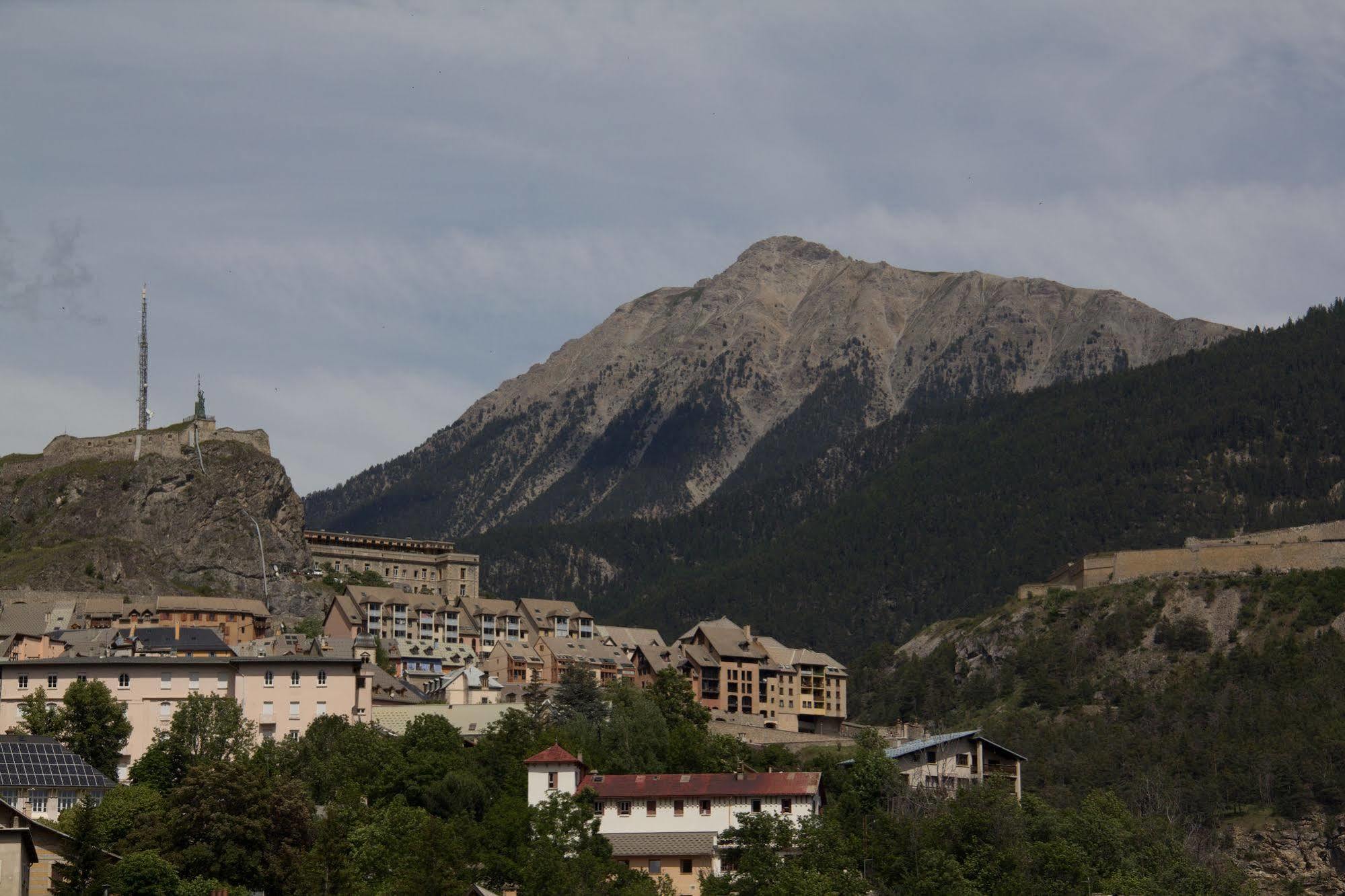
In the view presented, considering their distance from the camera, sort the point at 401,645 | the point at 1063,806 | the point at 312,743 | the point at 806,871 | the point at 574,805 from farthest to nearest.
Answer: the point at 401,645 → the point at 1063,806 → the point at 312,743 → the point at 574,805 → the point at 806,871

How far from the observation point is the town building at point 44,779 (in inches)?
4011

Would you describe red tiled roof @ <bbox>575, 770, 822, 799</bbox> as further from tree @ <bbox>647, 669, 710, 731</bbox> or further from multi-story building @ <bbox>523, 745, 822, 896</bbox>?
tree @ <bbox>647, 669, 710, 731</bbox>

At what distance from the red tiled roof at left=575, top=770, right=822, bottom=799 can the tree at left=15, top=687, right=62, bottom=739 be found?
31.4 metres

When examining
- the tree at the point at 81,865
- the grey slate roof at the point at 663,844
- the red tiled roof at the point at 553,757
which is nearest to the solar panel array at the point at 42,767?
the tree at the point at 81,865

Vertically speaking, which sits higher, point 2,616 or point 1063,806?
point 2,616

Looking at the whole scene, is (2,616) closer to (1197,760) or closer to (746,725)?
(746,725)

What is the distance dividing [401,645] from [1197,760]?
3010 inches

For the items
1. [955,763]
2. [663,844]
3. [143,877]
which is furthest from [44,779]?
[955,763]

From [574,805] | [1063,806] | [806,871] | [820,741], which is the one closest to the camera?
[806,871]

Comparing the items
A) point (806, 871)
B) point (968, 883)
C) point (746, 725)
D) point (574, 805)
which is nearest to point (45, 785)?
point (574, 805)

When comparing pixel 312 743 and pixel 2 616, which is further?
pixel 2 616

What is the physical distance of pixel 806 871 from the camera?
10181 cm

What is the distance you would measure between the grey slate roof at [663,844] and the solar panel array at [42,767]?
90.9ft

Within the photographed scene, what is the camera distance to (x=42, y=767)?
10500 cm
